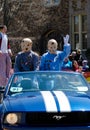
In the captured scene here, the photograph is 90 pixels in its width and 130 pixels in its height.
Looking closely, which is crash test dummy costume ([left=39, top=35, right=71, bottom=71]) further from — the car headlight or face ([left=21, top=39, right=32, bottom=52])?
the car headlight

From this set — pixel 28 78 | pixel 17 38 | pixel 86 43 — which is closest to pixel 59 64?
pixel 28 78

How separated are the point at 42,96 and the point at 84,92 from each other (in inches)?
37.4

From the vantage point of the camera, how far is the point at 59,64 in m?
10.8

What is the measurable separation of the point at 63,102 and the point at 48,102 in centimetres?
22

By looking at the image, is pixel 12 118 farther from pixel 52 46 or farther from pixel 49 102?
pixel 52 46

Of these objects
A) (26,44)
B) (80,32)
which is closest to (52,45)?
(26,44)

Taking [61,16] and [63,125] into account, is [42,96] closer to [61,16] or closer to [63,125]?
[63,125]

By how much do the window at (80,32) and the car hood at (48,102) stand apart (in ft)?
69.7

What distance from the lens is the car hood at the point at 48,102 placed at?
727cm

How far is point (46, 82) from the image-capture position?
8.67 metres

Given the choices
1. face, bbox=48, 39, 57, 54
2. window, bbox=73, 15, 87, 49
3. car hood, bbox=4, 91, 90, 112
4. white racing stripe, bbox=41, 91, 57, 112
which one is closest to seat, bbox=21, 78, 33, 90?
car hood, bbox=4, 91, 90, 112

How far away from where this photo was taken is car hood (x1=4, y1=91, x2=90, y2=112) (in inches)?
286

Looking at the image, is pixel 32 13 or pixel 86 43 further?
pixel 32 13

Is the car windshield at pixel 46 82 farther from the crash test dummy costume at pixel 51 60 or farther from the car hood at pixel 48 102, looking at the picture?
the crash test dummy costume at pixel 51 60
